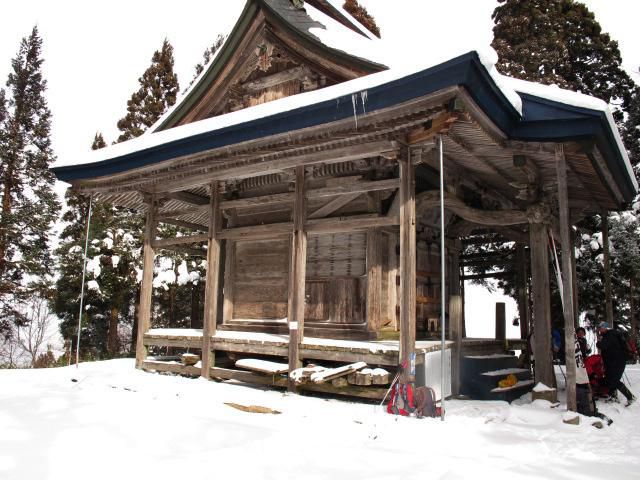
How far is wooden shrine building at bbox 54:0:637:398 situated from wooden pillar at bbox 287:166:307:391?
3 cm

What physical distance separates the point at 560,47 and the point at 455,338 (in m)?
14.4

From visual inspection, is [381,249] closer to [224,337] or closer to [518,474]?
[224,337]

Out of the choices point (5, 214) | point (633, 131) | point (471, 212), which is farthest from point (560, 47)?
point (5, 214)

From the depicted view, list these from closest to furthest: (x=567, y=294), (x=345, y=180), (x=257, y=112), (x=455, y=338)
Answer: (x=567, y=294)
(x=257, y=112)
(x=345, y=180)
(x=455, y=338)

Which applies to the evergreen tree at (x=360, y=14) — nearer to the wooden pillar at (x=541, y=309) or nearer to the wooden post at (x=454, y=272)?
the wooden post at (x=454, y=272)

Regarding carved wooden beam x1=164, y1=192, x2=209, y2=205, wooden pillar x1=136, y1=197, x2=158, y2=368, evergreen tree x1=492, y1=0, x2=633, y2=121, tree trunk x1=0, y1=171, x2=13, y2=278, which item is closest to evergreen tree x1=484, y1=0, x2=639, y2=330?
evergreen tree x1=492, y1=0, x2=633, y2=121

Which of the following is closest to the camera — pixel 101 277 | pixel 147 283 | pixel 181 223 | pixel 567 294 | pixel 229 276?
pixel 567 294

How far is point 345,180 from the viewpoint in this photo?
9.77 metres

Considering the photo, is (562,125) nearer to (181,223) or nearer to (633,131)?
(181,223)

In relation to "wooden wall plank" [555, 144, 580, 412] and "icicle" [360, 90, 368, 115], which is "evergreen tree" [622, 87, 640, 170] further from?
"icicle" [360, 90, 368, 115]

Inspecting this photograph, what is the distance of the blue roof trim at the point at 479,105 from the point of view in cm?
631

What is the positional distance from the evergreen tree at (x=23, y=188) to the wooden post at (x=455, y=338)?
18832 millimetres

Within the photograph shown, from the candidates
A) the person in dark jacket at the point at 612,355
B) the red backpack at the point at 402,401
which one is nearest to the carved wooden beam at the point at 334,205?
the red backpack at the point at 402,401

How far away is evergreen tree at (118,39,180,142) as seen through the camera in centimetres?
2356
